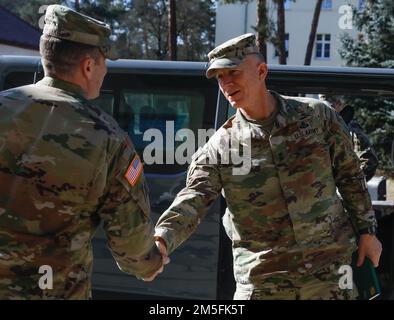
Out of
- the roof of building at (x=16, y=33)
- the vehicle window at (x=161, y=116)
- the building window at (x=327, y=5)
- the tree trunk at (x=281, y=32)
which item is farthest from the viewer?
the building window at (x=327, y=5)

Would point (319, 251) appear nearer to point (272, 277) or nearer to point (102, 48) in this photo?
point (272, 277)

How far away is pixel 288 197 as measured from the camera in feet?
7.83

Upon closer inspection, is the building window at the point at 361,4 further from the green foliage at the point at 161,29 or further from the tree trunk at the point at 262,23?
the green foliage at the point at 161,29

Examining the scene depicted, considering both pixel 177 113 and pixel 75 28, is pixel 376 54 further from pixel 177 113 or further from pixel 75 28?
pixel 75 28

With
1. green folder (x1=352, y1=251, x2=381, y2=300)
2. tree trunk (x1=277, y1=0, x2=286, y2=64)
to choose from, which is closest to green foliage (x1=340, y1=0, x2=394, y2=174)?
tree trunk (x1=277, y1=0, x2=286, y2=64)

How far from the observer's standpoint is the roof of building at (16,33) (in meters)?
20.2

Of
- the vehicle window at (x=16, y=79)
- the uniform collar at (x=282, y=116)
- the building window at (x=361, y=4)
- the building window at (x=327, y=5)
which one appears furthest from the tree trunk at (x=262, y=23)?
the building window at (x=327, y=5)

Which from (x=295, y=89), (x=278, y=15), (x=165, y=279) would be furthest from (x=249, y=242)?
(x=278, y=15)

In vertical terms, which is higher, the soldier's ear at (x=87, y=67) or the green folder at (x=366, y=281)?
the soldier's ear at (x=87, y=67)

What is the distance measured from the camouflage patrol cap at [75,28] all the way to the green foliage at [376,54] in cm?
1088

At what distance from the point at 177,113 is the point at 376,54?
450 inches

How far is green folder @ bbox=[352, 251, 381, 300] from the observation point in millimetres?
2545

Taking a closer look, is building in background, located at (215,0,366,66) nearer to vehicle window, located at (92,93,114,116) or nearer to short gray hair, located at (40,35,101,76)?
vehicle window, located at (92,93,114,116)

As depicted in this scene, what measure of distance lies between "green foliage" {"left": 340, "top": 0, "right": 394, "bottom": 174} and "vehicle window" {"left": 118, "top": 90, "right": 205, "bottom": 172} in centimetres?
932
